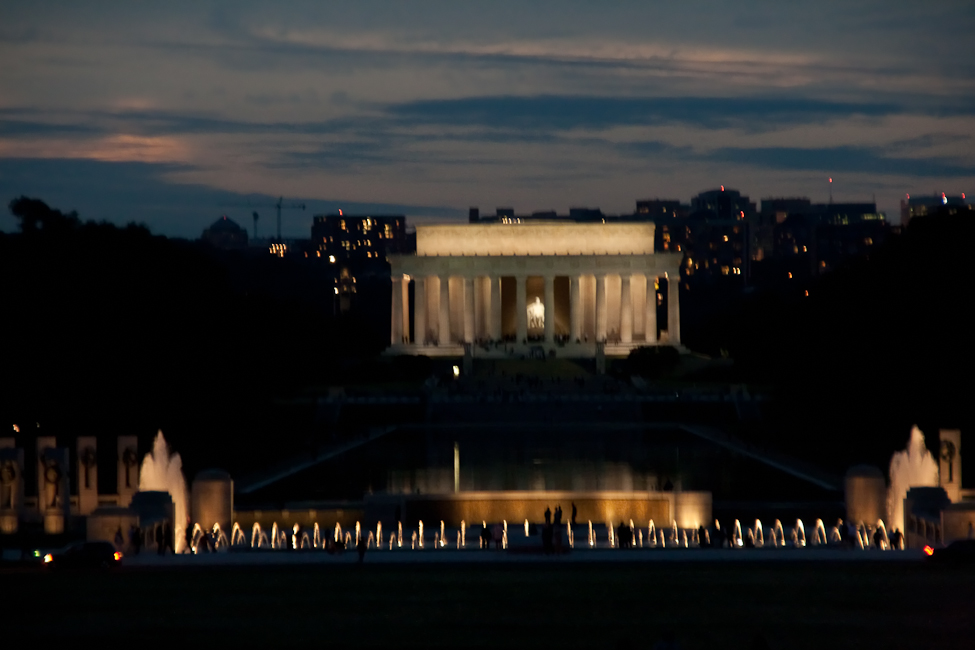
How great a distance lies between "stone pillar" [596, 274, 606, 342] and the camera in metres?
124

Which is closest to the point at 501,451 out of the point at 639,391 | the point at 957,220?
the point at 639,391

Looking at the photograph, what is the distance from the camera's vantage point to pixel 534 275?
12506cm

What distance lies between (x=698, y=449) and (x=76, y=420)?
77.1ft

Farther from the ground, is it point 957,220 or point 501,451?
point 957,220

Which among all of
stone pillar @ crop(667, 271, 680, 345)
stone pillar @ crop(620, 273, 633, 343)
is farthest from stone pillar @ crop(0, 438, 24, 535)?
stone pillar @ crop(667, 271, 680, 345)

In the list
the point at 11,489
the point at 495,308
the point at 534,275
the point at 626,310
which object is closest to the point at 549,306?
the point at 534,275

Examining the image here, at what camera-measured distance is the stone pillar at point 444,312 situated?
12412 centimetres

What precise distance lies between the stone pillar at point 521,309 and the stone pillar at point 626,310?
7008 mm

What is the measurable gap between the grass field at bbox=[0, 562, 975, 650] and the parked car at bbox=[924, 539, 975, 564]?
2.38ft

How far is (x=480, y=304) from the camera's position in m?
126

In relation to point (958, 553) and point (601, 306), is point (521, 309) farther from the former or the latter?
point (958, 553)

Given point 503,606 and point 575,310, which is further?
point 575,310

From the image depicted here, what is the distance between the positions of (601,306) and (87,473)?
80.4 meters

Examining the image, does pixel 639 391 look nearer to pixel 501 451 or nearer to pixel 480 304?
pixel 501 451
